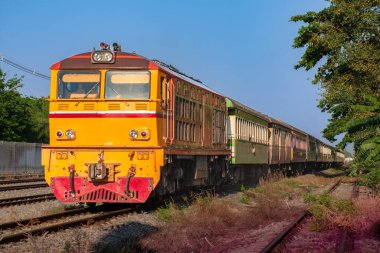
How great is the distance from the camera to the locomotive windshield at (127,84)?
12.0 metres

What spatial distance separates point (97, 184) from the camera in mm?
11602

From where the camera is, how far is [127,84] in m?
12.1

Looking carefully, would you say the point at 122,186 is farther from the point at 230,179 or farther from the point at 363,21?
the point at 363,21

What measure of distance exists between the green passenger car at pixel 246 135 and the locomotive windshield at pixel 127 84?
7.40m

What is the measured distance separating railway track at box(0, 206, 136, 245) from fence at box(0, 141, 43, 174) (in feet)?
64.5

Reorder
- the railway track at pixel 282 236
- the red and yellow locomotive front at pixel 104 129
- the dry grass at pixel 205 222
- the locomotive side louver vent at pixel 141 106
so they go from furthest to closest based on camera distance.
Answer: the locomotive side louver vent at pixel 141 106 → the red and yellow locomotive front at pixel 104 129 → the dry grass at pixel 205 222 → the railway track at pixel 282 236

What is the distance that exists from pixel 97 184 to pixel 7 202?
4.00 metres

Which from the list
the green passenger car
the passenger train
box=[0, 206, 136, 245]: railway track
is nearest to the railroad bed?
box=[0, 206, 136, 245]: railway track

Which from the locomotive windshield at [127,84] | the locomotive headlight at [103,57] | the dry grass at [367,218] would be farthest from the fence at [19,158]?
the dry grass at [367,218]

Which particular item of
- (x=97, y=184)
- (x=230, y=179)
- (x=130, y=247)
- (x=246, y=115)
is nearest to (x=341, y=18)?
(x=246, y=115)

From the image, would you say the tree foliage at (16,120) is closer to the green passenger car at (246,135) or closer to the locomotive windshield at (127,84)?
the green passenger car at (246,135)

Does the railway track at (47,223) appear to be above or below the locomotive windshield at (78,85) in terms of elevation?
below

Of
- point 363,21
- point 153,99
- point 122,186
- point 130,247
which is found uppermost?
point 363,21

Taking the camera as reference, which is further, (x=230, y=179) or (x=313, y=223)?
(x=230, y=179)
